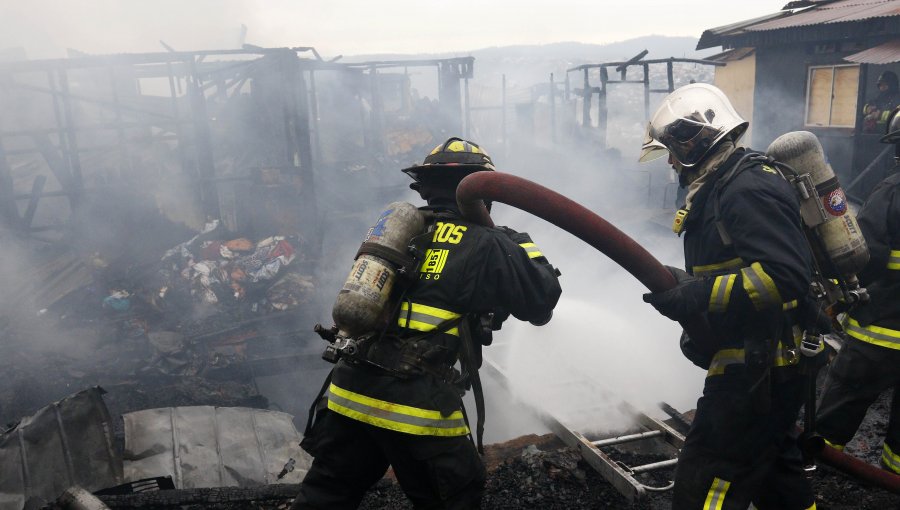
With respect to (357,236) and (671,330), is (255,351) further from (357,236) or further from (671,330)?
(671,330)

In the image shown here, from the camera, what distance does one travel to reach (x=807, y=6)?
1309cm

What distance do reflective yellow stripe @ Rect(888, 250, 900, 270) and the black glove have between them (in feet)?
5.20

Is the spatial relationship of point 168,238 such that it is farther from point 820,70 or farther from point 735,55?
point 820,70

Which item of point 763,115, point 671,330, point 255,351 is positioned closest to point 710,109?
point 671,330

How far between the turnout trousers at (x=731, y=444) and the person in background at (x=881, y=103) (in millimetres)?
8603

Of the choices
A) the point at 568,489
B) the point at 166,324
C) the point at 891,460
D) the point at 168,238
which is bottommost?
the point at 166,324

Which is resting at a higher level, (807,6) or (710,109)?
(807,6)

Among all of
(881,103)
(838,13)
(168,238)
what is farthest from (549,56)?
(168,238)

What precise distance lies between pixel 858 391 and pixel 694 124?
187cm

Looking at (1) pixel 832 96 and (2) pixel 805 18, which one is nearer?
(1) pixel 832 96

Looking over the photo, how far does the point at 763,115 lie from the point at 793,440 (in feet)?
38.4

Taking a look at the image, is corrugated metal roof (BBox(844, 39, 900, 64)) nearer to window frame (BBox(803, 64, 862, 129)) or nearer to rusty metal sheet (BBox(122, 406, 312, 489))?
window frame (BBox(803, 64, 862, 129))

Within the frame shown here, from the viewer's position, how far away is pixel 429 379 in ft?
8.29

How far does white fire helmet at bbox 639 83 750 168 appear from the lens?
2.67 m
